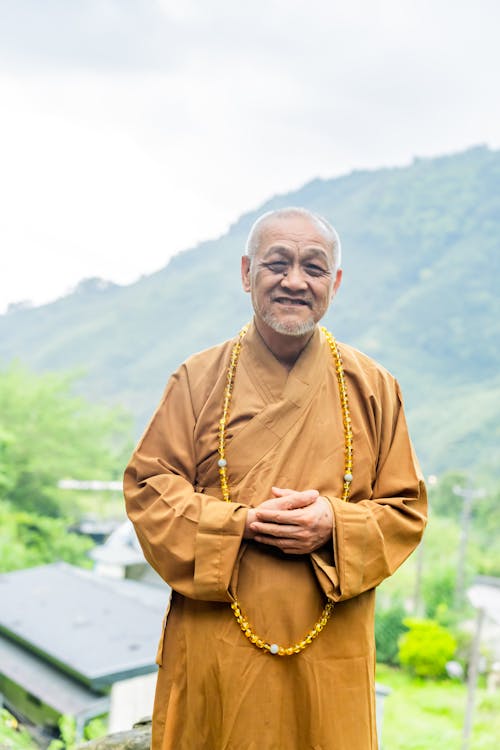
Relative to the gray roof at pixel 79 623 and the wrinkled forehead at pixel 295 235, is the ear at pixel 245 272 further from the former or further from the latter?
the gray roof at pixel 79 623

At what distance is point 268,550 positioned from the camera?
5.58 ft

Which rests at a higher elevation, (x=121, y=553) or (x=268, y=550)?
(x=268, y=550)

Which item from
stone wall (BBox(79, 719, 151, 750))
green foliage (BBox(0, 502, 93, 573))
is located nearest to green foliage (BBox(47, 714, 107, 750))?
stone wall (BBox(79, 719, 151, 750))

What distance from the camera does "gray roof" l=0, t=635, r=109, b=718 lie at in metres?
6.54

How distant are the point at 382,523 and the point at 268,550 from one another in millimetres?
290

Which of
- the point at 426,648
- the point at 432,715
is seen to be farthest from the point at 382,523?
the point at 426,648

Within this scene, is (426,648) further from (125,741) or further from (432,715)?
(125,741)

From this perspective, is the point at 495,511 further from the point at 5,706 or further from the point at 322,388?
the point at 322,388

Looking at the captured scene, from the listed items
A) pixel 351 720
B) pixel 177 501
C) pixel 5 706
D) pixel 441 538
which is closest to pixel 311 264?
pixel 177 501

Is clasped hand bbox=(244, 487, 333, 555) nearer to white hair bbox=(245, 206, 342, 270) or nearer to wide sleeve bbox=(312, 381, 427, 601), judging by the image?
wide sleeve bbox=(312, 381, 427, 601)

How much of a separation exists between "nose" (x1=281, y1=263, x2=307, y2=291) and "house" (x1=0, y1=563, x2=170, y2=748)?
5.76 m

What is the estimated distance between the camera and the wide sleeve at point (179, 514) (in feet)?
5.35

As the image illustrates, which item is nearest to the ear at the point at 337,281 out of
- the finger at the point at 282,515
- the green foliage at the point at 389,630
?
the finger at the point at 282,515

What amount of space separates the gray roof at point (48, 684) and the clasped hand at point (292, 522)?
571cm
